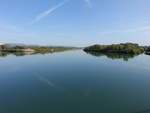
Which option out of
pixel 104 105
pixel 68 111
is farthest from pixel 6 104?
pixel 104 105

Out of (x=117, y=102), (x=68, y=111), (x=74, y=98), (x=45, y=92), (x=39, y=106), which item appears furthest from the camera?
(x=45, y=92)

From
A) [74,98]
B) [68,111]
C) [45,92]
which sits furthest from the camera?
[45,92]

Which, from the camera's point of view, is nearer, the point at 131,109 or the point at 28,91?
the point at 131,109

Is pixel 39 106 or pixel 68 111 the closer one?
pixel 68 111

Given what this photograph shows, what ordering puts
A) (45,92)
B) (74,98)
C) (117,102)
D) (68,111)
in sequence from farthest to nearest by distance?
(45,92)
(74,98)
(117,102)
(68,111)

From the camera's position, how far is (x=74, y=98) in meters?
7.88

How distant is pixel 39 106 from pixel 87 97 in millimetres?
3126

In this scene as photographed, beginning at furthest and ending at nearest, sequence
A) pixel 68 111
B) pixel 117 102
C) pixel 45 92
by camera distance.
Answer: pixel 45 92 → pixel 117 102 → pixel 68 111

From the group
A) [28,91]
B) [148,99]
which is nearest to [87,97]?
[148,99]

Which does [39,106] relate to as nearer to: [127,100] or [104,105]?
[104,105]

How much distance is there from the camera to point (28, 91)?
899cm

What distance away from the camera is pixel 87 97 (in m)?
8.00

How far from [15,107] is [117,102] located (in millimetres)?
5992

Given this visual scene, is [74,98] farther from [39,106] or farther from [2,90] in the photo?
[2,90]
